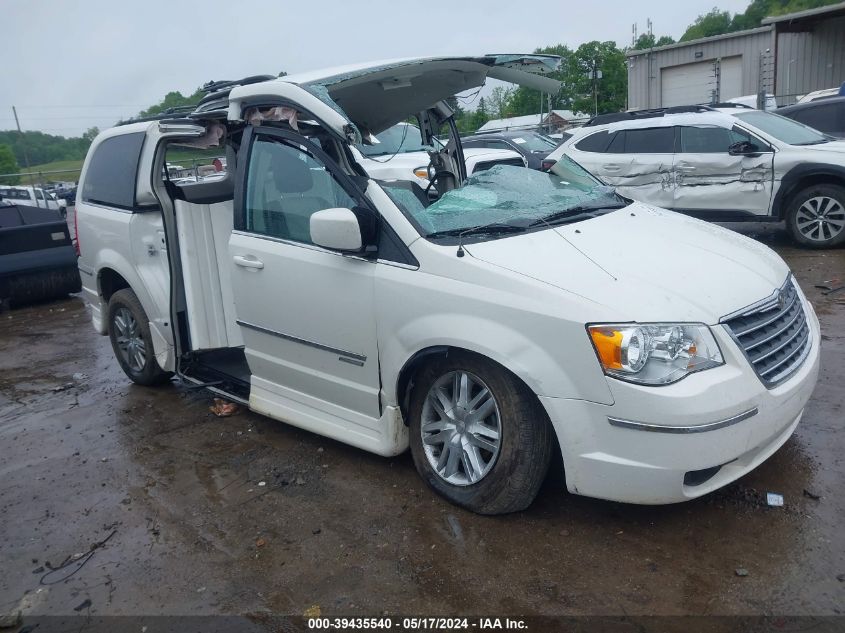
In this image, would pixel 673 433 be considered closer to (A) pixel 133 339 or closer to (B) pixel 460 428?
(B) pixel 460 428

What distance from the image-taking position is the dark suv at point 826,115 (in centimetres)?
1153

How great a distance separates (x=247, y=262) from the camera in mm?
4168

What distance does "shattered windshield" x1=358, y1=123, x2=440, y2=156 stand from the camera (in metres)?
4.45

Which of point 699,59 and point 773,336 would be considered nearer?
point 773,336

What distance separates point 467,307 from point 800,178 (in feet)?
23.4

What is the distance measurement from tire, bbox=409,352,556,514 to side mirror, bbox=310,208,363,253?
707mm

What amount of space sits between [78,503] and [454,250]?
8.30 ft

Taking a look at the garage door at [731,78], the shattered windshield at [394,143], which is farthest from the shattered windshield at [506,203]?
the garage door at [731,78]

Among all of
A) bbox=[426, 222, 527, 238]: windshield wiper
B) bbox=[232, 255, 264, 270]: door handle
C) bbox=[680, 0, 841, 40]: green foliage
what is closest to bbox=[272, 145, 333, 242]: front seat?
bbox=[232, 255, 264, 270]: door handle

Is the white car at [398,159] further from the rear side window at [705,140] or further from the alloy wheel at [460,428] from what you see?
the rear side window at [705,140]

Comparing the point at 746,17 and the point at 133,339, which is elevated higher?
the point at 746,17

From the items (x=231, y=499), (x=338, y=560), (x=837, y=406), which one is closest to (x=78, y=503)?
(x=231, y=499)

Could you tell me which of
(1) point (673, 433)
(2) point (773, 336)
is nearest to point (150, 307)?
(1) point (673, 433)

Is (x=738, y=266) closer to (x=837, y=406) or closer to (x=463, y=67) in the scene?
(x=837, y=406)
